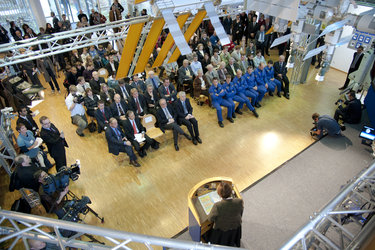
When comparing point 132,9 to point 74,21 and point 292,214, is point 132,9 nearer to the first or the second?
point 74,21

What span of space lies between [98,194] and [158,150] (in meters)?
1.64

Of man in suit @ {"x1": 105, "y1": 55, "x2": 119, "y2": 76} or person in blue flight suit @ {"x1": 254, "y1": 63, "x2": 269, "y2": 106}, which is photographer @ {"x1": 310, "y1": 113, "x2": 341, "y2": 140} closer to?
person in blue flight suit @ {"x1": 254, "y1": 63, "x2": 269, "y2": 106}

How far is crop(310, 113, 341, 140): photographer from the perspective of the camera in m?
6.07

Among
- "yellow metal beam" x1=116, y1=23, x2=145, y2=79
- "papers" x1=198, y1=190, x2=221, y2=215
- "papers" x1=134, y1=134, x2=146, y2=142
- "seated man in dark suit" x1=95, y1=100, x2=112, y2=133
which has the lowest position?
"papers" x1=134, y1=134, x2=146, y2=142

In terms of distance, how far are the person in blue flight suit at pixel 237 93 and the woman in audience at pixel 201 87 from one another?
26.3 inches

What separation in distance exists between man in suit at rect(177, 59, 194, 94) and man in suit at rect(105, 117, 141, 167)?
2908 millimetres

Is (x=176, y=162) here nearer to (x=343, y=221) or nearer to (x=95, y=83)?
(x=95, y=83)

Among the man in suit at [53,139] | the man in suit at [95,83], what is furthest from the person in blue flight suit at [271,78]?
the man in suit at [53,139]

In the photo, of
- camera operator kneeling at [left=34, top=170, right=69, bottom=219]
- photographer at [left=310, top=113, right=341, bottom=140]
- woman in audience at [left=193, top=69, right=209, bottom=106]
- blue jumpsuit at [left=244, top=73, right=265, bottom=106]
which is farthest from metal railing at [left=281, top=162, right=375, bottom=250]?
woman in audience at [left=193, top=69, right=209, bottom=106]

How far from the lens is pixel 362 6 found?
7.70m

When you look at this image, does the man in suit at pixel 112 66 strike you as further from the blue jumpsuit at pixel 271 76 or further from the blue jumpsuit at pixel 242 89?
the blue jumpsuit at pixel 271 76

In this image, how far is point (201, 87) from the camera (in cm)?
737

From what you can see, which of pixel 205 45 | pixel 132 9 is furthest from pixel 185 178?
pixel 132 9

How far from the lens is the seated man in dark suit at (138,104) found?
6309 millimetres
